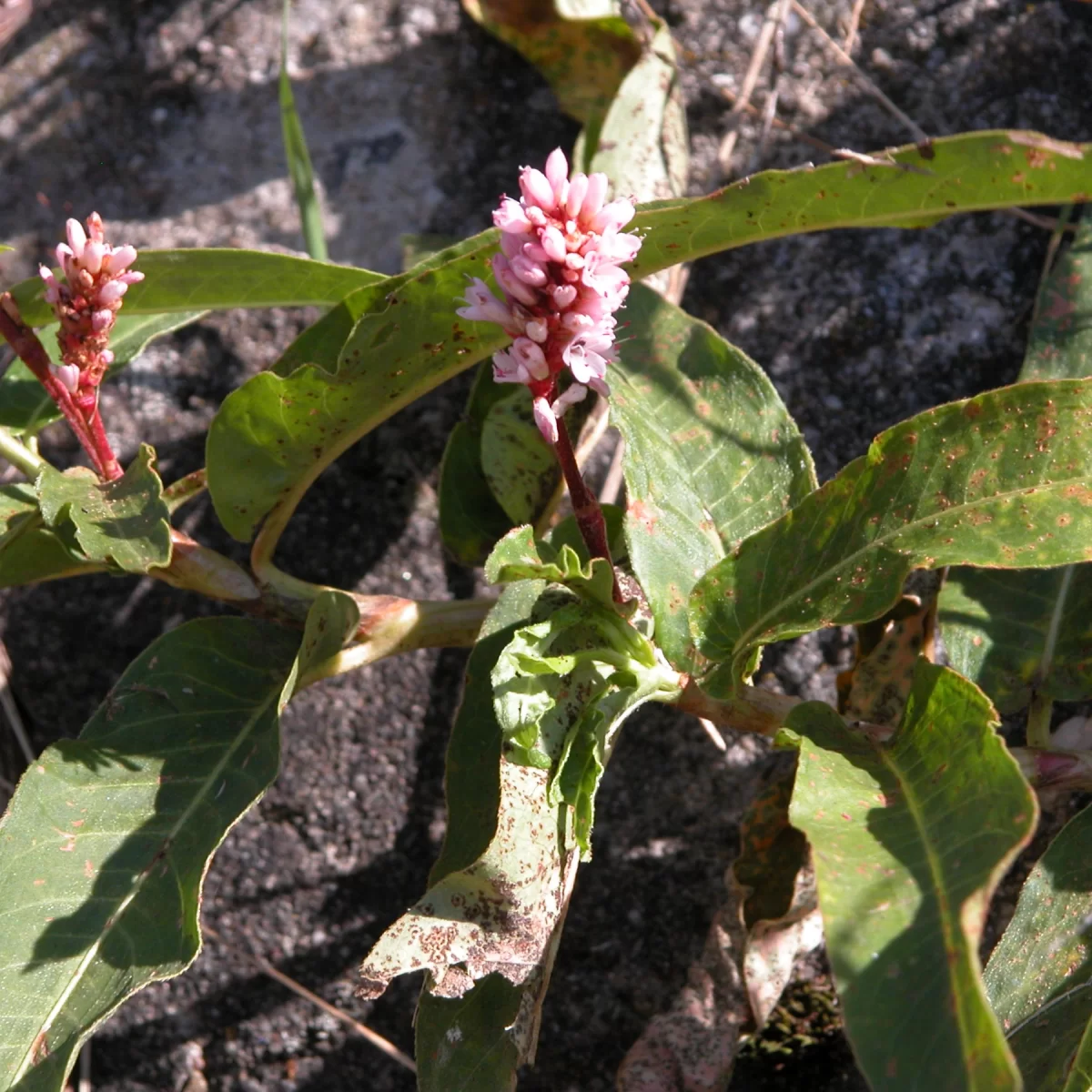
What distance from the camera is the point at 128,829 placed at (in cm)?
140

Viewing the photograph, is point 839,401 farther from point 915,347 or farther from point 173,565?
point 173,565

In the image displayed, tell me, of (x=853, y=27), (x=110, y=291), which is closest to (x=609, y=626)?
(x=110, y=291)

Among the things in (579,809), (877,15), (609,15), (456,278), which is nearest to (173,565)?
(456,278)

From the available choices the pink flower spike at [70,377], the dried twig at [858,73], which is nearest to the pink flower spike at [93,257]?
the pink flower spike at [70,377]

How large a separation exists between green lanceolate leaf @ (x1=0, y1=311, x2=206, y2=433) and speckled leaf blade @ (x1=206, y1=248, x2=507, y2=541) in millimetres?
321

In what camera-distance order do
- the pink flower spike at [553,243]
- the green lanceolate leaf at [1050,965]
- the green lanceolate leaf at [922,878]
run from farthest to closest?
the green lanceolate leaf at [1050,965], the pink flower spike at [553,243], the green lanceolate leaf at [922,878]

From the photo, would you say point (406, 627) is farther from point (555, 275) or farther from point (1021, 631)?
point (1021, 631)

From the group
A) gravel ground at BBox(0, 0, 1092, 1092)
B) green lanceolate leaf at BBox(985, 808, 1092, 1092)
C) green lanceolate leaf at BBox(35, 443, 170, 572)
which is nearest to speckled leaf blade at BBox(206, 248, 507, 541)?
green lanceolate leaf at BBox(35, 443, 170, 572)

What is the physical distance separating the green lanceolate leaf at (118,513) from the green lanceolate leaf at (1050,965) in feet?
3.53

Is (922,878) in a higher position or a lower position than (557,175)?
lower

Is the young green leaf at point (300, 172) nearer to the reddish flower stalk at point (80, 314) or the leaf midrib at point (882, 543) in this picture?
the reddish flower stalk at point (80, 314)

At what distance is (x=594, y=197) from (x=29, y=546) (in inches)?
35.1

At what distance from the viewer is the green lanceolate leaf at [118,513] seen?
131 centimetres

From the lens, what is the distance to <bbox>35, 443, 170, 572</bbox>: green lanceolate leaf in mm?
1309
